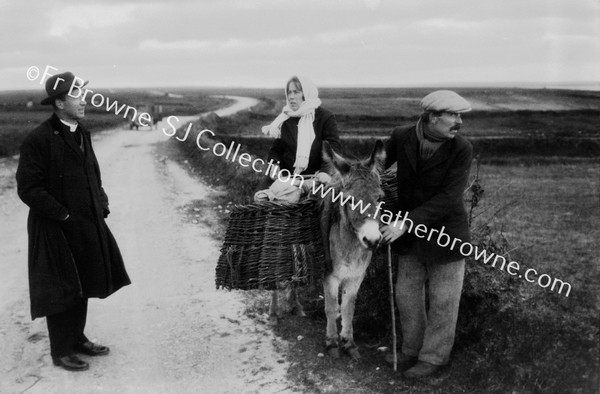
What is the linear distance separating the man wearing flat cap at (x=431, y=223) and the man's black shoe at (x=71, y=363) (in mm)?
3009

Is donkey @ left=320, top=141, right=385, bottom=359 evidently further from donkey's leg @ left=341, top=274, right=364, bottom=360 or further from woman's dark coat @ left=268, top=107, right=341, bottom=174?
woman's dark coat @ left=268, top=107, right=341, bottom=174

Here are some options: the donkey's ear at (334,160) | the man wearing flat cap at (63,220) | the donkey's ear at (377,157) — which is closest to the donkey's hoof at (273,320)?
the man wearing flat cap at (63,220)

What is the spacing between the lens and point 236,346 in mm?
5336

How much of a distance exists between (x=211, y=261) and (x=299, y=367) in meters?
3.48

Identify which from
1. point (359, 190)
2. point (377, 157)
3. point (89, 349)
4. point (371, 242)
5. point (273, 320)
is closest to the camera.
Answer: point (371, 242)

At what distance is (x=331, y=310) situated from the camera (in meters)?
5.07

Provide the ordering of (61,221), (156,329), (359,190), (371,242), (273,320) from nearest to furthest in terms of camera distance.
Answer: (371,242) < (359,190) < (61,221) < (156,329) < (273,320)

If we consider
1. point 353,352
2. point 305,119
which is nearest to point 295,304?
point 353,352

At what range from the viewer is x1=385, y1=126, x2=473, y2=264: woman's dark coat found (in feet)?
13.8

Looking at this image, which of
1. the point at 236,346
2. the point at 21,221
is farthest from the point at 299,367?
the point at 21,221

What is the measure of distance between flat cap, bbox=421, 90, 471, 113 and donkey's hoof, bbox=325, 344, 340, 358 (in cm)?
252

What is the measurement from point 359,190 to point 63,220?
2721 mm

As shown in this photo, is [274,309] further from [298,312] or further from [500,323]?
[500,323]

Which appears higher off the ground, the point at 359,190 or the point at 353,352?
the point at 359,190
